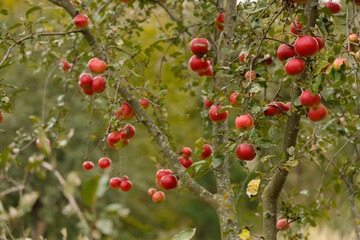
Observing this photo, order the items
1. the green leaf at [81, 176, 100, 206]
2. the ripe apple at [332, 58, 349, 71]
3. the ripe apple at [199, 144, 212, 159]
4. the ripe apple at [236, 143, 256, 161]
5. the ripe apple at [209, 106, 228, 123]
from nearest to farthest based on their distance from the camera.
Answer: the green leaf at [81, 176, 100, 206] < the ripe apple at [332, 58, 349, 71] < the ripe apple at [236, 143, 256, 161] < the ripe apple at [209, 106, 228, 123] < the ripe apple at [199, 144, 212, 159]

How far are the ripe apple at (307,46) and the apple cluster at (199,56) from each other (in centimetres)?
54

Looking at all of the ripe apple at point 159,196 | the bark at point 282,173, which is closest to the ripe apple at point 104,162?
the ripe apple at point 159,196

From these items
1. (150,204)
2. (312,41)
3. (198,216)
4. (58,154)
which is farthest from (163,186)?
(150,204)

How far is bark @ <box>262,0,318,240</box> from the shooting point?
1239mm

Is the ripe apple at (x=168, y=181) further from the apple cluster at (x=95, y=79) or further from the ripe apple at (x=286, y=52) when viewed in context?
the ripe apple at (x=286, y=52)

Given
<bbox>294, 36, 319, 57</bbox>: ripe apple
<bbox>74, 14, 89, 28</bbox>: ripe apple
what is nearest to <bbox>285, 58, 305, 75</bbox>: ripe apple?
<bbox>294, 36, 319, 57</bbox>: ripe apple

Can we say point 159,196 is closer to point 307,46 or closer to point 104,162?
point 104,162

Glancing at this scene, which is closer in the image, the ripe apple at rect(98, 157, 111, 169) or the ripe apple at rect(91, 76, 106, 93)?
the ripe apple at rect(91, 76, 106, 93)

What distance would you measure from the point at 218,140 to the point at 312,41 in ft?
2.21

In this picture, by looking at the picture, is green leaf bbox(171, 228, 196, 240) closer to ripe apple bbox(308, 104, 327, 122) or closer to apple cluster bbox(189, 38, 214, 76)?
ripe apple bbox(308, 104, 327, 122)

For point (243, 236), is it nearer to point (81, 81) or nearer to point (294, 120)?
point (294, 120)

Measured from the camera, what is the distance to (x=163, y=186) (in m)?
1.60

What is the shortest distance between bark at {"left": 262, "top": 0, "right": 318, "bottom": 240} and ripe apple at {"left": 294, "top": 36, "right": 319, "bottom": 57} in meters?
0.16

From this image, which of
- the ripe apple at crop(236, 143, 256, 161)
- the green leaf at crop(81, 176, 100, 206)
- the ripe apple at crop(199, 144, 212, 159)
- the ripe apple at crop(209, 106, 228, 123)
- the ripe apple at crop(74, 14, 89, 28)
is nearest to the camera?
the green leaf at crop(81, 176, 100, 206)
